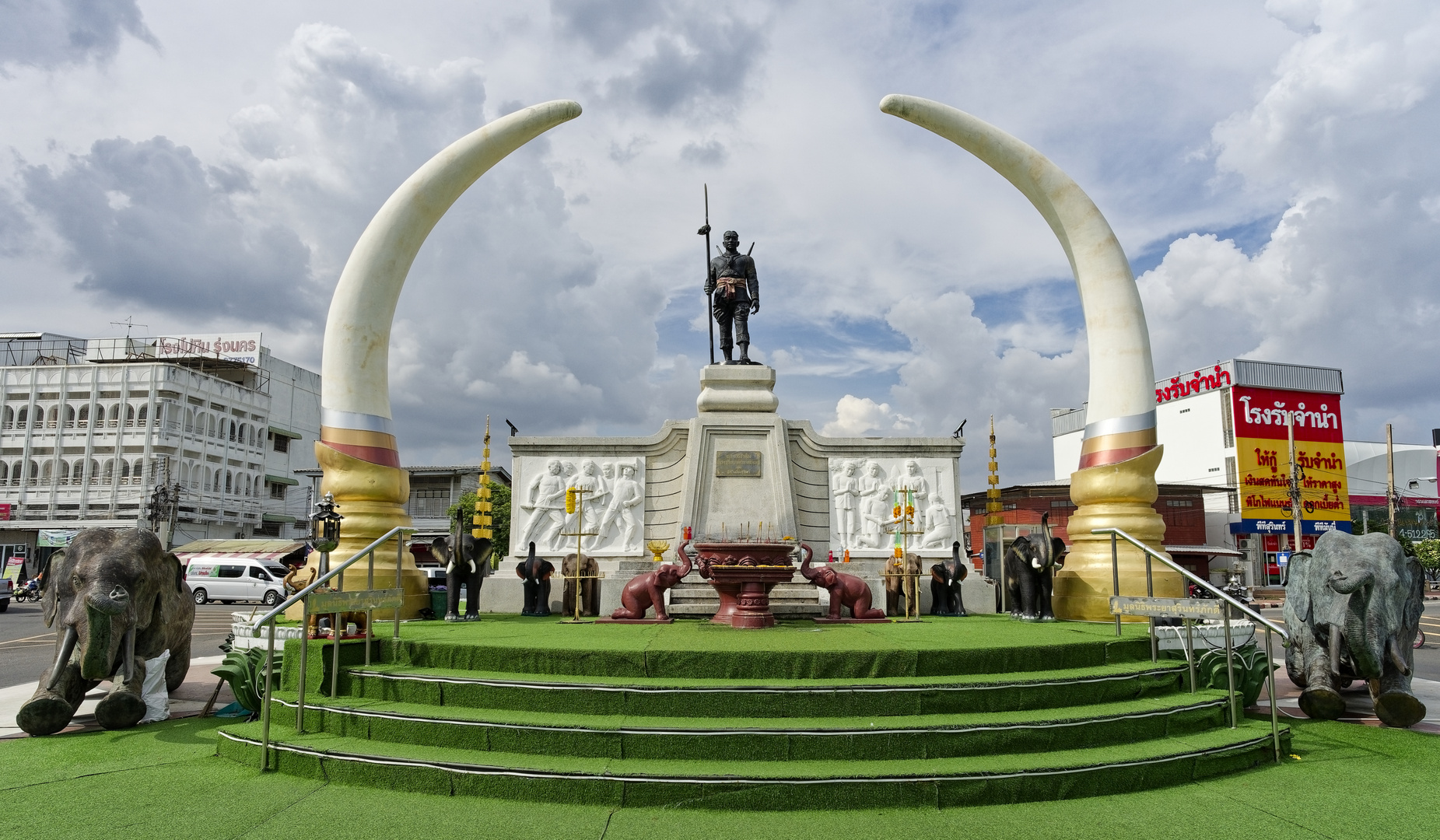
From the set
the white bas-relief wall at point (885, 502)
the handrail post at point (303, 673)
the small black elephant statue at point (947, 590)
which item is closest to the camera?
the handrail post at point (303, 673)

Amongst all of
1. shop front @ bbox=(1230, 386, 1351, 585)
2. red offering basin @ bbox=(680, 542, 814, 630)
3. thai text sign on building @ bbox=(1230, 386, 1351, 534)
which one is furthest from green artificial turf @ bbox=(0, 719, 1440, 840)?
thai text sign on building @ bbox=(1230, 386, 1351, 534)

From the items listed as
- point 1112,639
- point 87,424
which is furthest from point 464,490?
point 1112,639

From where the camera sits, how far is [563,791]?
5043 mm

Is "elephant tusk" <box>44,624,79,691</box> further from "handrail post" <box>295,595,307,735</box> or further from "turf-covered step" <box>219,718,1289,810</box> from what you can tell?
"turf-covered step" <box>219,718,1289,810</box>

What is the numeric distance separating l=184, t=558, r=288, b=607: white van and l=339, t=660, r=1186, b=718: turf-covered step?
84.3 feet

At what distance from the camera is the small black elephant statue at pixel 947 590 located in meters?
11.9

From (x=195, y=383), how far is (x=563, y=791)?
4609 centimetres

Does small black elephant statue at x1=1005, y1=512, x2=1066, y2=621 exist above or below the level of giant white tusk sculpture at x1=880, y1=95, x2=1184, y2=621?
below

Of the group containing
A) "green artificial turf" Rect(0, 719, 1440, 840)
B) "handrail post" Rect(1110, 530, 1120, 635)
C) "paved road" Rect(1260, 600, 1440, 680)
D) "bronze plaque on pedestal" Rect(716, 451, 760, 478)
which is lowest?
"paved road" Rect(1260, 600, 1440, 680)

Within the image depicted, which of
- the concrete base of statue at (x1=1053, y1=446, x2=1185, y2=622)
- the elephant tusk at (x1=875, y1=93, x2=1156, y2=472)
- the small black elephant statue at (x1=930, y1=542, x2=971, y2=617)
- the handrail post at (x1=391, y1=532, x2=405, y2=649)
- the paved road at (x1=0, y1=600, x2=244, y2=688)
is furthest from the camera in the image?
the small black elephant statue at (x1=930, y1=542, x2=971, y2=617)

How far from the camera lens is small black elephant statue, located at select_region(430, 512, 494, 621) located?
1047 cm

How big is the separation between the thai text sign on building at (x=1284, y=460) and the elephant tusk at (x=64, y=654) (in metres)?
44.2

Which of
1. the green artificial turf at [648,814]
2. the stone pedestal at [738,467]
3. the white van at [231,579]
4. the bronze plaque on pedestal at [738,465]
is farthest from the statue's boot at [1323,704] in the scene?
the white van at [231,579]

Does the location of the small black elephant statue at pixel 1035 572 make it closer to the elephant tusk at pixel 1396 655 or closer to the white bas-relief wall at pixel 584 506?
the elephant tusk at pixel 1396 655
